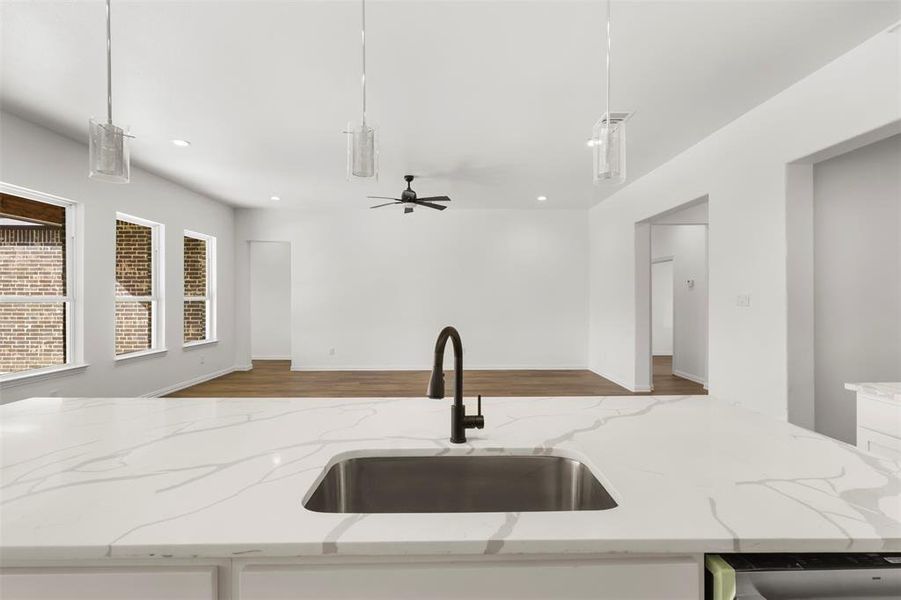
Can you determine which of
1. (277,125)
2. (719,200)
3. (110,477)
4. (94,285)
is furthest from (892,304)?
(94,285)

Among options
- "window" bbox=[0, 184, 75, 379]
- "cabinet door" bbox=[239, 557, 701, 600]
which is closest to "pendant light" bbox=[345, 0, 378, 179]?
"cabinet door" bbox=[239, 557, 701, 600]

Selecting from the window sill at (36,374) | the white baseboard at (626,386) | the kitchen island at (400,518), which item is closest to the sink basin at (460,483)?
the kitchen island at (400,518)

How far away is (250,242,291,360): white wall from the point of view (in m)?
8.54

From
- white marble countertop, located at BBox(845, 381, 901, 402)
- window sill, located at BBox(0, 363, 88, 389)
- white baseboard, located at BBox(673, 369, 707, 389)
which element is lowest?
white baseboard, located at BBox(673, 369, 707, 389)

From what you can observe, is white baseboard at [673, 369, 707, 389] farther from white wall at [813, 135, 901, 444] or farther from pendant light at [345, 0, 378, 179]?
pendant light at [345, 0, 378, 179]

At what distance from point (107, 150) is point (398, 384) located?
506 cm

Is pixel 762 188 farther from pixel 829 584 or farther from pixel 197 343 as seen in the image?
pixel 197 343

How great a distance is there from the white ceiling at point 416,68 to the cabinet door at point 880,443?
2163 mm

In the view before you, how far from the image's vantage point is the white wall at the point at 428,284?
723cm

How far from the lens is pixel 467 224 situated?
7.25 meters

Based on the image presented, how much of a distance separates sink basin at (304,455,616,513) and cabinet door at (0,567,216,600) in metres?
0.46

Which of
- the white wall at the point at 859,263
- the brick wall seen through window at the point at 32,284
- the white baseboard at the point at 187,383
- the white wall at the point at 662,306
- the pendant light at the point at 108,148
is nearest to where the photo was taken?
the pendant light at the point at 108,148

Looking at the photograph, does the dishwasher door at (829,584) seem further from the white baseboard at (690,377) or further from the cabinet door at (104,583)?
the white baseboard at (690,377)

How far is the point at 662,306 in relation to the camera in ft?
31.3
